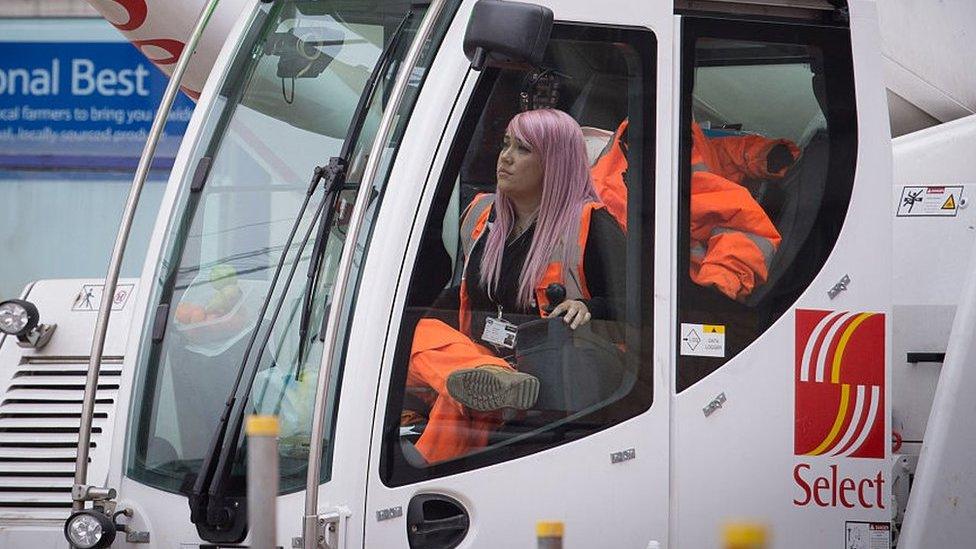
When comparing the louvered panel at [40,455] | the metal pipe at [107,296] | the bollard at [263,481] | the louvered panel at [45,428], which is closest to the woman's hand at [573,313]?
the metal pipe at [107,296]

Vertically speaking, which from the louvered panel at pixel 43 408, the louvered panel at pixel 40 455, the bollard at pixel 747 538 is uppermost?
the louvered panel at pixel 43 408

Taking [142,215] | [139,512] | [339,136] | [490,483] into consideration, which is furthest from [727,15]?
[142,215]

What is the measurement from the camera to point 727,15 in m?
3.81

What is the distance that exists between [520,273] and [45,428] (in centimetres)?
192

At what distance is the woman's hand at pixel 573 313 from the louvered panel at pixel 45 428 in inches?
69.8

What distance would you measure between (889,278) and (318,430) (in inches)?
61.1

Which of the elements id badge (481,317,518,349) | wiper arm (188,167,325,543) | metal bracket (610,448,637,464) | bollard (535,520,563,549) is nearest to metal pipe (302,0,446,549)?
wiper arm (188,167,325,543)

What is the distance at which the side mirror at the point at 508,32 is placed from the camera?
3.42m

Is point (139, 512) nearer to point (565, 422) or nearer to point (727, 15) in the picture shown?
point (565, 422)

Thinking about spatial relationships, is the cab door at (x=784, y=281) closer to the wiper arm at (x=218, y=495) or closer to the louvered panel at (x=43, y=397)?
the wiper arm at (x=218, y=495)

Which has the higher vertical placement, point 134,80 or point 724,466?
point 134,80

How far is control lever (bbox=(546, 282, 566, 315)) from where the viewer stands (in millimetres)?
3652

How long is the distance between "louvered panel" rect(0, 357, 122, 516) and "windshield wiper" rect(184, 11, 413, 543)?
111cm

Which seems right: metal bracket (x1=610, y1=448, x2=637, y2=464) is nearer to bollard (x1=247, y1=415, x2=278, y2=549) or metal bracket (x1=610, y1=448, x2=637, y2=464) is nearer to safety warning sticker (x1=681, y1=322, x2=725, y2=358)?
safety warning sticker (x1=681, y1=322, x2=725, y2=358)
